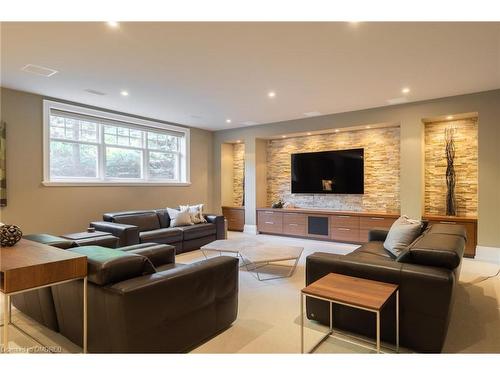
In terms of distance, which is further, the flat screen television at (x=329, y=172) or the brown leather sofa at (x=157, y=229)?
the flat screen television at (x=329, y=172)

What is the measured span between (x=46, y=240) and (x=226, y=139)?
17.8 feet

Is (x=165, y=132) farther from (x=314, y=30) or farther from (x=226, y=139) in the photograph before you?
(x=314, y=30)

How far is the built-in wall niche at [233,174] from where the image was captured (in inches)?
316

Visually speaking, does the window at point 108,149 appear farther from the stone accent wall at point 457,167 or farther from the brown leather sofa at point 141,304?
the stone accent wall at point 457,167

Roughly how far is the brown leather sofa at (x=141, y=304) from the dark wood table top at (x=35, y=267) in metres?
0.10

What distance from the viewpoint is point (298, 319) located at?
263 centimetres

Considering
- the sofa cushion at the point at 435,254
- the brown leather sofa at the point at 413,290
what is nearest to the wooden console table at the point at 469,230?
→ the brown leather sofa at the point at 413,290

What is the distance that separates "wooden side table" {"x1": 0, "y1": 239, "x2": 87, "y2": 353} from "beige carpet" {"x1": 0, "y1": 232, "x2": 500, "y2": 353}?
0.69 m

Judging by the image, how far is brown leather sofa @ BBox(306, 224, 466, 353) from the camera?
1976 millimetres

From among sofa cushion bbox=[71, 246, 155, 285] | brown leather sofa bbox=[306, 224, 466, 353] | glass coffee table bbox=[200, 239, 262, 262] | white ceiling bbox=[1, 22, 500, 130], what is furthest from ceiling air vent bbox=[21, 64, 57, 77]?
brown leather sofa bbox=[306, 224, 466, 353]

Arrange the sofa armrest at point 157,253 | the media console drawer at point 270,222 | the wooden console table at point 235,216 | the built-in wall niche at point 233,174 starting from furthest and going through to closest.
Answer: the built-in wall niche at point 233,174 < the wooden console table at point 235,216 < the media console drawer at point 270,222 < the sofa armrest at point 157,253

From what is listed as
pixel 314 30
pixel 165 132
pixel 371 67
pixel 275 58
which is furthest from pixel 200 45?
pixel 165 132

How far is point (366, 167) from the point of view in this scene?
6191mm

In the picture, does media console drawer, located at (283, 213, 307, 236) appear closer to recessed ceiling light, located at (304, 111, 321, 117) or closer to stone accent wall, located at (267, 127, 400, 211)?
stone accent wall, located at (267, 127, 400, 211)
